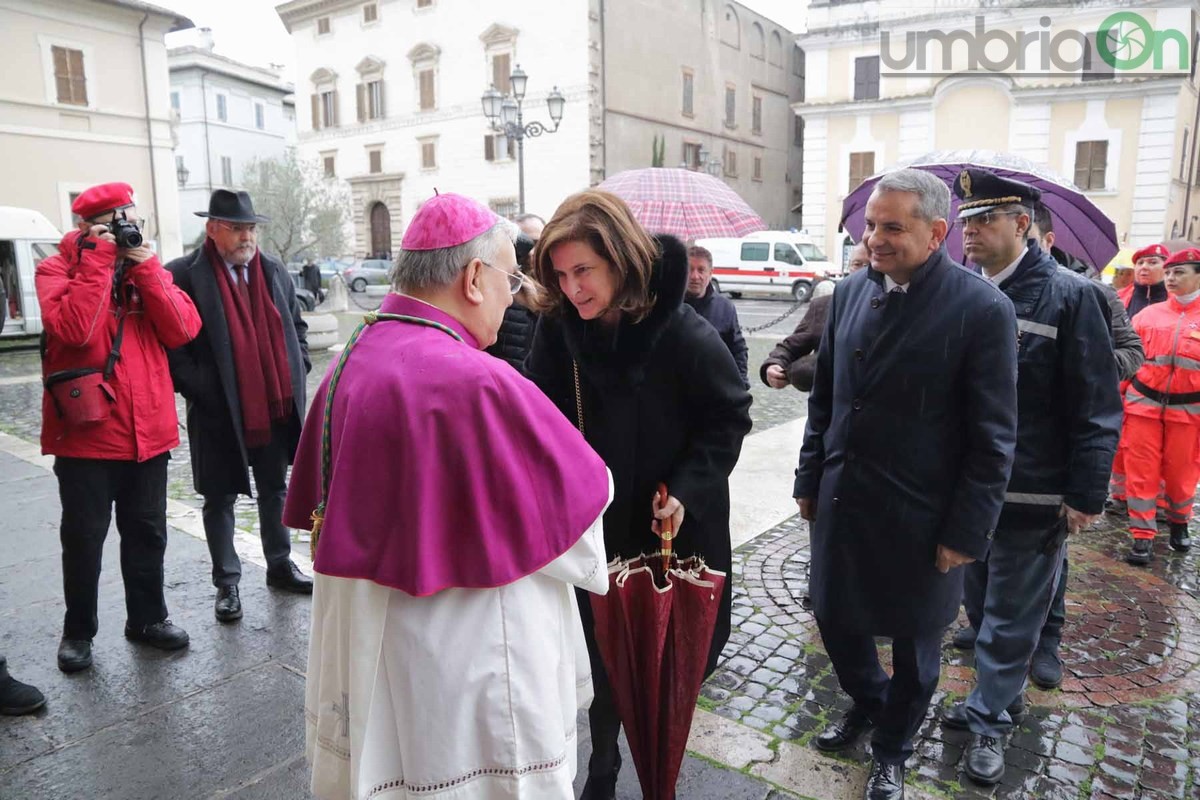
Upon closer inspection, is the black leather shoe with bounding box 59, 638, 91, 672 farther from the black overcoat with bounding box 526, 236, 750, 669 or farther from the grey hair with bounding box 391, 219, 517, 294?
the grey hair with bounding box 391, 219, 517, 294

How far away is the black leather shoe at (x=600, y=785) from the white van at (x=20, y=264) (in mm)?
16798

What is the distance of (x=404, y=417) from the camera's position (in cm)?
166

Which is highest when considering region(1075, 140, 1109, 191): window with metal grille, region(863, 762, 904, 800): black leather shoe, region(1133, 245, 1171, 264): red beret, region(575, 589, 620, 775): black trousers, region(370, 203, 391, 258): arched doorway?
region(1075, 140, 1109, 191): window with metal grille

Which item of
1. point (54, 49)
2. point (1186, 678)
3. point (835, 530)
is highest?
point (54, 49)

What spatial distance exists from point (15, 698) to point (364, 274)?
105 feet

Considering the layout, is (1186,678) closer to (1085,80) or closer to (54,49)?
(54,49)

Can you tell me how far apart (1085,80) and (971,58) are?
3.89m

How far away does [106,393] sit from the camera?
3.38 meters

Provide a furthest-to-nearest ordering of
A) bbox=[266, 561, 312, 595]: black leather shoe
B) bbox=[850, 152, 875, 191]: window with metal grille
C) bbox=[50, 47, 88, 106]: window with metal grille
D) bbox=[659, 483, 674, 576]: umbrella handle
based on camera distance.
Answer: bbox=[850, 152, 875, 191]: window with metal grille, bbox=[50, 47, 88, 106]: window with metal grille, bbox=[266, 561, 312, 595]: black leather shoe, bbox=[659, 483, 674, 576]: umbrella handle

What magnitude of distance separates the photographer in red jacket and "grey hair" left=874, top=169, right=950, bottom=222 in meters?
2.86

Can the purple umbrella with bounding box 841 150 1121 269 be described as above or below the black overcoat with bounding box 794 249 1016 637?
above

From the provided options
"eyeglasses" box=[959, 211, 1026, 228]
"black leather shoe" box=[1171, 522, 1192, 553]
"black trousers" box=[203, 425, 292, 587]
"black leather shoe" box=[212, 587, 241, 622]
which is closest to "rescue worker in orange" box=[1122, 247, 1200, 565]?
"black leather shoe" box=[1171, 522, 1192, 553]

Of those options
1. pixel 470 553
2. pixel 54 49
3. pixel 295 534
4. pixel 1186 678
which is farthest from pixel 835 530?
pixel 54 49

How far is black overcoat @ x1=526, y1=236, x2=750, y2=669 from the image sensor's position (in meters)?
2.41
